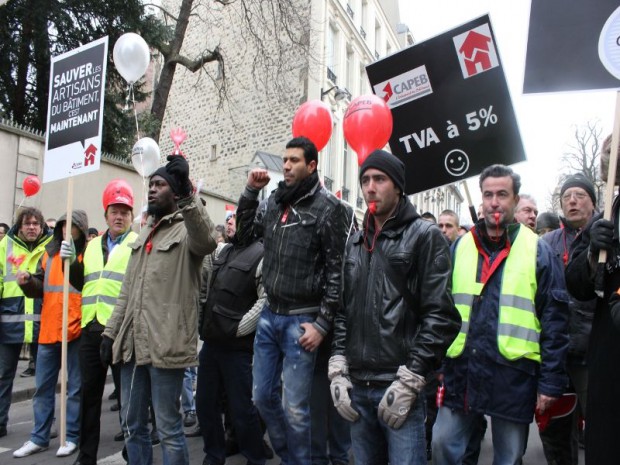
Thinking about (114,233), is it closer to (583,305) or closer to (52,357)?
(52,357)

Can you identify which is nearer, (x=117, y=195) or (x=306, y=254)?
(x=306, y=254)

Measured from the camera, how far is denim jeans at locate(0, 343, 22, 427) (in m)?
5.12

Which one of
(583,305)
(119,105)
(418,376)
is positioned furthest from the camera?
(119,105)

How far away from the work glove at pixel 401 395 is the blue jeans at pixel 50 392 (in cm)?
339

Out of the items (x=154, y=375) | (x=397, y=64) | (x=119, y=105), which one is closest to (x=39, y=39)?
(x=119, y=105)

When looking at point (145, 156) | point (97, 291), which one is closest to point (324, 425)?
point (97, 291)

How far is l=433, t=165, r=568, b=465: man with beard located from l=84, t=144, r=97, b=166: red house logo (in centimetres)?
342

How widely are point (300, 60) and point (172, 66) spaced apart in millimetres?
6761

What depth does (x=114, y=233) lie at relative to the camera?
454 cm

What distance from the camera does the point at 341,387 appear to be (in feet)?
8.24

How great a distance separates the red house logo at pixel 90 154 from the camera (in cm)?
484

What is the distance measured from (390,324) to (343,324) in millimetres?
334

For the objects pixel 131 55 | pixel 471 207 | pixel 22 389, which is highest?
pixel 131 55

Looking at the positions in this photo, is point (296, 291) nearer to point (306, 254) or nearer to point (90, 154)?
point (306, 254)
